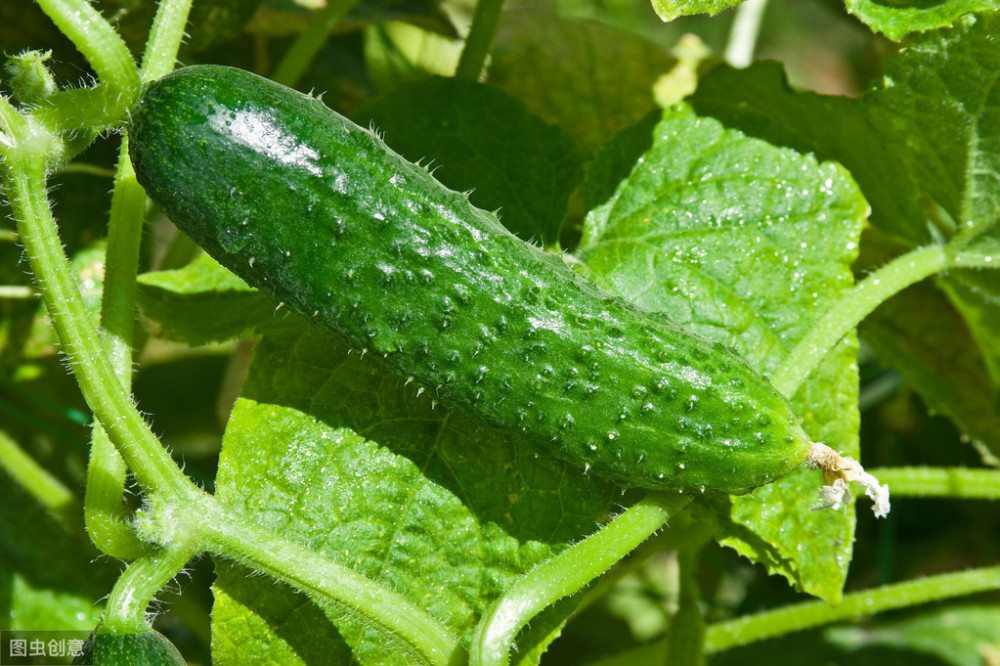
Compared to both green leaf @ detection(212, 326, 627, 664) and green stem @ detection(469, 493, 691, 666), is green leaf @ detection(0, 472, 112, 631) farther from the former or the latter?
green stem @ detection(469, 493, 691, 666)

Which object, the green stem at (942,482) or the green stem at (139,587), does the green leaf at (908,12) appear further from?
the green stem at (139,587)

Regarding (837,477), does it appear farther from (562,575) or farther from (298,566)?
(298,566)

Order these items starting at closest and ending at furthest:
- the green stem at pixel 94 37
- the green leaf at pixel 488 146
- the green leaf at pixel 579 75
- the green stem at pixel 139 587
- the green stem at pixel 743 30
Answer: the green stem at pixel 139 587, the green stem at pixel 94 37, the green leaf at pixel 488 146, the green leaf at pixel 579 75, the green stem at pixel 743 30

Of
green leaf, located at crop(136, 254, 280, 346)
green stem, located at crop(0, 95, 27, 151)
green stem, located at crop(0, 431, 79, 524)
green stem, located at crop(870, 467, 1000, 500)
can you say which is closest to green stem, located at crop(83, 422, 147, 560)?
green leaf, located at crop(136, 254, 280, 346)

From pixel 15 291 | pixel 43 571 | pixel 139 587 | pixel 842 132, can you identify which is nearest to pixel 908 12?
pixel 842 132

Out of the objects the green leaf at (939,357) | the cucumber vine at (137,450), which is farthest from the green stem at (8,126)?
the green leaf at (939,357)

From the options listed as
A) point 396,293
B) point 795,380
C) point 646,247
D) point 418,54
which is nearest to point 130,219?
point 396,293
